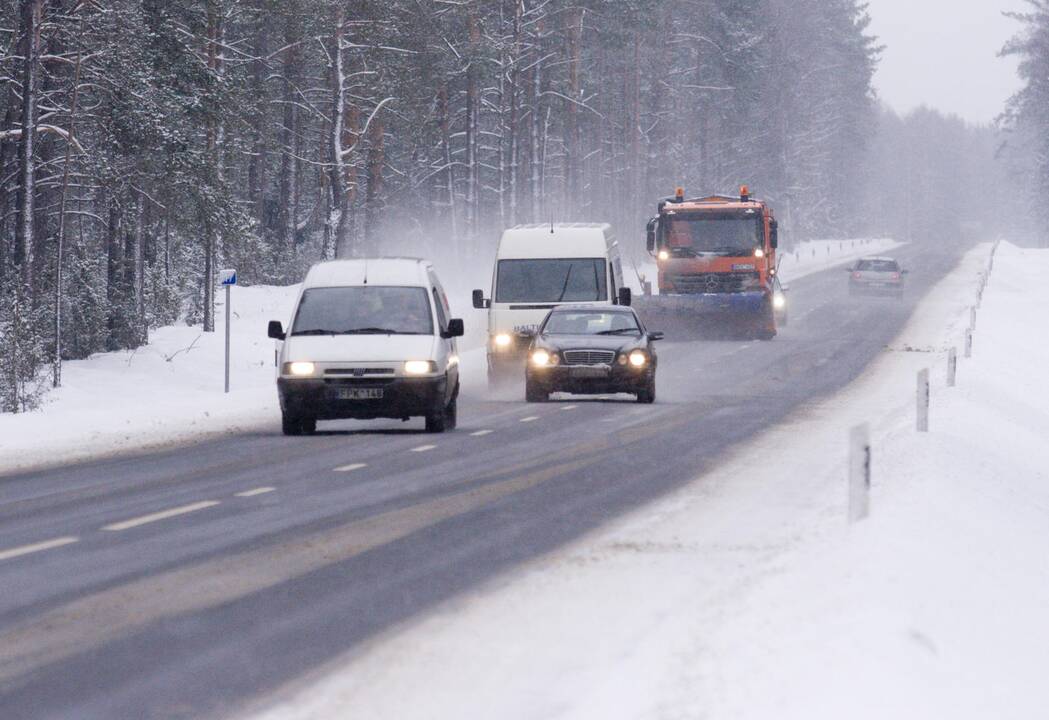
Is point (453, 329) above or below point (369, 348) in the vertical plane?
above

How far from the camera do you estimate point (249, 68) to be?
196ft

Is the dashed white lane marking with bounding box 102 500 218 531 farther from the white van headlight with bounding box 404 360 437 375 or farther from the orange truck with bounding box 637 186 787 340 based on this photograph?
the orange truck with bounding box 637 186 787 340

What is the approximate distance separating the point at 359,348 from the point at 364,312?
95 centimetres

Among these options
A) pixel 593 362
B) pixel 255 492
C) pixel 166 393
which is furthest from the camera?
pixel 166 393

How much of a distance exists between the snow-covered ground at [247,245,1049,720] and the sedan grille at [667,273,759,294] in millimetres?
24597

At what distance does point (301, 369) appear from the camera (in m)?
19.3

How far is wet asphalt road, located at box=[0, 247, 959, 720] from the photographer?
747cm

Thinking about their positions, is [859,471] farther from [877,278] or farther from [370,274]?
[877,278]

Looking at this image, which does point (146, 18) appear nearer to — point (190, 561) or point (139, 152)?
point (139, 152)

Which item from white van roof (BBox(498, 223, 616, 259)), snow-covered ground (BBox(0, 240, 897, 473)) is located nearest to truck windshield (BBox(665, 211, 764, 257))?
snow-covered ground (BBox(0, 240, 897, 473))

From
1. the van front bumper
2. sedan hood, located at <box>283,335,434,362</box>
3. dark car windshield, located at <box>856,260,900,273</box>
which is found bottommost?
the van front bumper

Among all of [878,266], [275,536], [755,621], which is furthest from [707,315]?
[755,621]

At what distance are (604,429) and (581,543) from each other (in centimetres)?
959

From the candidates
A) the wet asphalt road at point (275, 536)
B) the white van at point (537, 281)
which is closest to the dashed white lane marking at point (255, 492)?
the wet asphalt road at point (275, 536)
